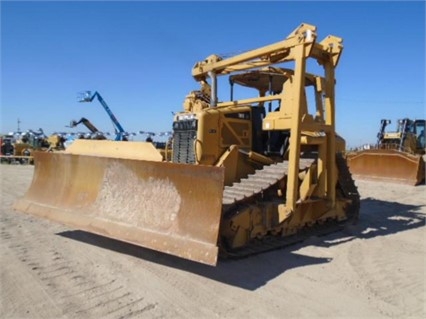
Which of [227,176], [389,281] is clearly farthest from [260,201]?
[389,281]

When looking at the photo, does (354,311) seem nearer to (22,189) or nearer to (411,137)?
(22,189)

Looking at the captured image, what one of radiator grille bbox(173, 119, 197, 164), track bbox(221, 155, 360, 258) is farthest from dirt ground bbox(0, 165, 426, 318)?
radiator grille bbox(173, 119, 197, 164)

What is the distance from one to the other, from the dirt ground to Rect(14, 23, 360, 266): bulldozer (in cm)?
31

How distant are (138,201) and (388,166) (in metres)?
12.1

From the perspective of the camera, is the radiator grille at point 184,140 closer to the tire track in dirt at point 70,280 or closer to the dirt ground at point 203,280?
the dirt ground at point 203,280

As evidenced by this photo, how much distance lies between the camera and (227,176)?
6.20 meters

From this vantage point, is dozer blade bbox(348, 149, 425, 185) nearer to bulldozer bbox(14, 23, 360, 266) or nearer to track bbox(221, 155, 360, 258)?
bulldozer bbox(14, 23, 360, 266)

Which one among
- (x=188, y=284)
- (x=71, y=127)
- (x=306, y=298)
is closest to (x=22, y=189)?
(x=188, y=284)

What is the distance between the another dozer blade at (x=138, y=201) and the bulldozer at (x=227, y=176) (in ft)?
0.05

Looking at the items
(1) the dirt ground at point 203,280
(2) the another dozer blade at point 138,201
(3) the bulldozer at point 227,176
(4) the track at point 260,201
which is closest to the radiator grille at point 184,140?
(3) the bulldozer at point 227,176

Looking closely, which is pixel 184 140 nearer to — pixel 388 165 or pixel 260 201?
pixel 260 201

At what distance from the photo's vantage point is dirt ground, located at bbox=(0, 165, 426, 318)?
368cm

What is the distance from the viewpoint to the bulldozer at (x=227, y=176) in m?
4.84

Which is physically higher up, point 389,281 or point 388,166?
point 388,166
